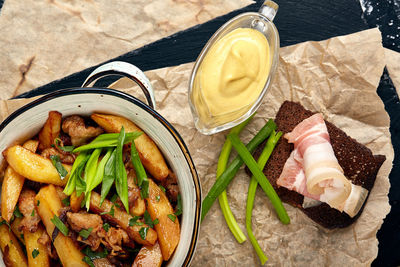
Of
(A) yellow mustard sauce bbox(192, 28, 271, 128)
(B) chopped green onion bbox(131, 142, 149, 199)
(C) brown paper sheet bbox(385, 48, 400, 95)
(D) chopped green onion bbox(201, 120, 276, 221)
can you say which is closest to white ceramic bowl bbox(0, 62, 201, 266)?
(B) chopped green onion bbox(131, 142, 149, 199)

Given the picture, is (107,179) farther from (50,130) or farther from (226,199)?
(226,199)

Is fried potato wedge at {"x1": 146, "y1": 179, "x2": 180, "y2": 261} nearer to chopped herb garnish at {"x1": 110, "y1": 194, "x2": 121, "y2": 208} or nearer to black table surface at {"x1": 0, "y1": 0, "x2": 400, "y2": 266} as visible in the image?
chopped herb garnish at {"x1": 110, "y1": 194, "x2": 121, "y2": 208}

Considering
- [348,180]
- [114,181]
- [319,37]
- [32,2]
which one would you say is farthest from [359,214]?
[32,2]

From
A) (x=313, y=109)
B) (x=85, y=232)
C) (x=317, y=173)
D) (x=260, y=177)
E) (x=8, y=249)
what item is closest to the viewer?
(x=85, y=232)

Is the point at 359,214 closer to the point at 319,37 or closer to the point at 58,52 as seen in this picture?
the point at 319,37

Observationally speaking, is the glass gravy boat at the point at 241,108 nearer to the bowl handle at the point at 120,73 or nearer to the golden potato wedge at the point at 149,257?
the bowl handle at the point at 120,73

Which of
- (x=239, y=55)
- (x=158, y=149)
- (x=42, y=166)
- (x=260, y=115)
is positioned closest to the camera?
(x=42, y=166)

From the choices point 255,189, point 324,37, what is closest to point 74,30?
point 255,189
